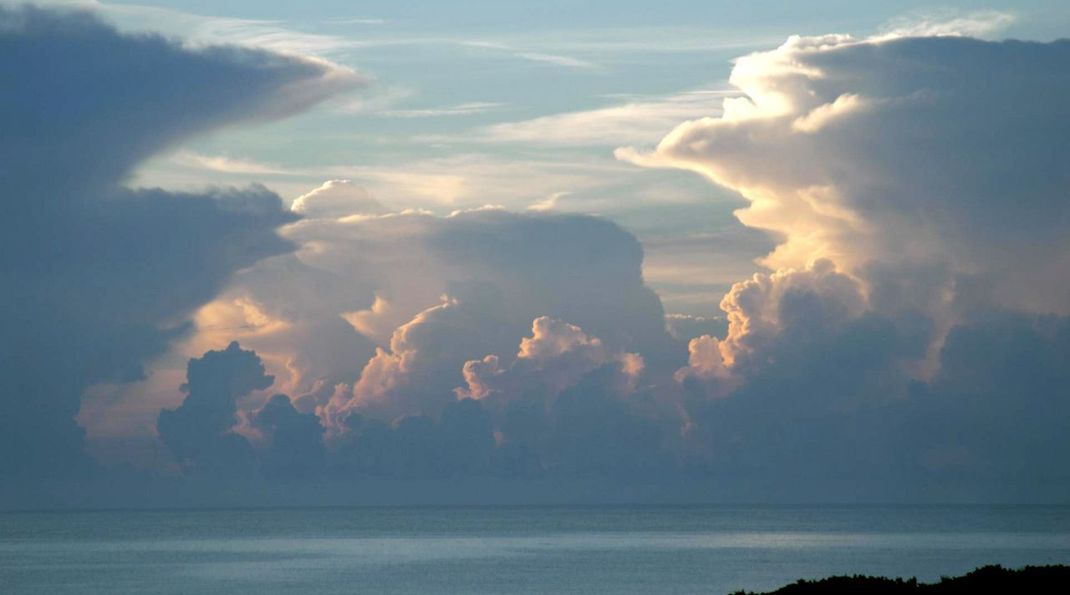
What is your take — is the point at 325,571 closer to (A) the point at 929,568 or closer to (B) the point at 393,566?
(B) the point at 393,566

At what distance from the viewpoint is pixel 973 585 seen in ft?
194

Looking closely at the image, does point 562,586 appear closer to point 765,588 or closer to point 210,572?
point 765,588

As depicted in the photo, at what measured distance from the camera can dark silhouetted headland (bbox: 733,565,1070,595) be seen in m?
57.6

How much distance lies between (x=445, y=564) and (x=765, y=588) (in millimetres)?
63618

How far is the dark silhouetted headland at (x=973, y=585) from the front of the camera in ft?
189

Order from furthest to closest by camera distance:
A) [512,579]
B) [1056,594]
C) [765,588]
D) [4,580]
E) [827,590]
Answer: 1. [4,580]
2. [512,579]
3. [765,588]
4. [827,590]
5. [1056,594]

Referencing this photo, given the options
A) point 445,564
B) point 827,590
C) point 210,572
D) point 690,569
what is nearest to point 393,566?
point 445,564

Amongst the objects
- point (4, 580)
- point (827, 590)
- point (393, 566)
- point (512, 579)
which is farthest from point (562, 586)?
point (827, 590)

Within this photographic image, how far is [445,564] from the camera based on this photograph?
199375 millimetres

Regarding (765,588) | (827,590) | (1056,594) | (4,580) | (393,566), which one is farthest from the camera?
(393,566)

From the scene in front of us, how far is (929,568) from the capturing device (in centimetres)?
18412

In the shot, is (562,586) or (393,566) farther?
(393,566)

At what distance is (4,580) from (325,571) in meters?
38.7

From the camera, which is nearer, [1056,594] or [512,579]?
[1056,594]
